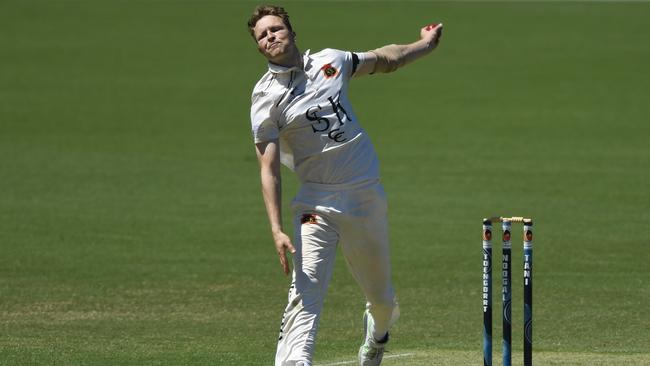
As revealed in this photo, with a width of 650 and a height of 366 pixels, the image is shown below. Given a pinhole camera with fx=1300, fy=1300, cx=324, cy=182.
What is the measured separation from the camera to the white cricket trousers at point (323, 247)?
802cm

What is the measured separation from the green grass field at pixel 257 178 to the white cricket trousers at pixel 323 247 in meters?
1.74

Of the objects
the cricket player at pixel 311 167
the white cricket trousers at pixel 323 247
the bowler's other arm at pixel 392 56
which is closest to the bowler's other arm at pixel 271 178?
the cricket player at pixel 311 167

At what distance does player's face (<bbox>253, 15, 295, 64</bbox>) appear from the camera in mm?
8070

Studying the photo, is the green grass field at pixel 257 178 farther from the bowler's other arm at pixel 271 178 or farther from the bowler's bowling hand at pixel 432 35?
the bowler's bowling hand at pixel 432 35

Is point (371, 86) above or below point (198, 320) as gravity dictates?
above

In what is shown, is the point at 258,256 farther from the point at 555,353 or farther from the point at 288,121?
the point at 288,121

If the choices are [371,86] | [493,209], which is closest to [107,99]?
[371,86]

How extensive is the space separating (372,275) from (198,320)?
4380mm

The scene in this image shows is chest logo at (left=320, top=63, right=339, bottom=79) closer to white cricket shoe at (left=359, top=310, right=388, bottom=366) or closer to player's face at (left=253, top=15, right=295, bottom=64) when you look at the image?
player's face at (left=253, top=15, right=295, bottom=64)

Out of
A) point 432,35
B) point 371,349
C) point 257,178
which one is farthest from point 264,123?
point 257,178

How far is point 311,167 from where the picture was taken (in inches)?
324

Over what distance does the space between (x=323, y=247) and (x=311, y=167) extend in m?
0.52

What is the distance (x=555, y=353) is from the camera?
10375 mm

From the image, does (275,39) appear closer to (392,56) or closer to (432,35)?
(392,56)
